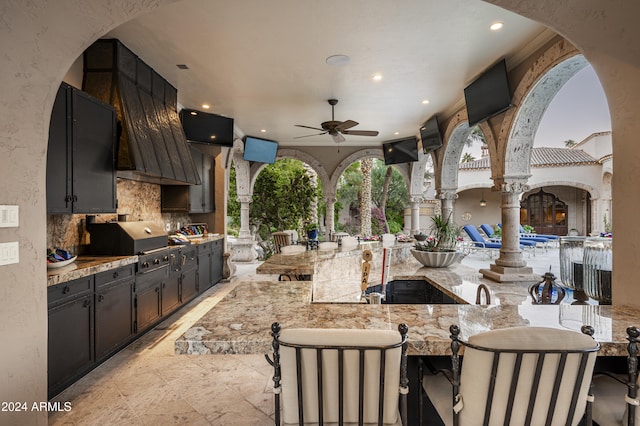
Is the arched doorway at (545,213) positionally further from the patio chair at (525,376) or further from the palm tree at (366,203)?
the patio chair at (525,376)

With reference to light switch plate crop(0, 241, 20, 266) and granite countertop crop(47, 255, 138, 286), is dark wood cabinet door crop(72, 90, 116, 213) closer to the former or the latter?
granite countertop crop(47, 255, 138, 286)

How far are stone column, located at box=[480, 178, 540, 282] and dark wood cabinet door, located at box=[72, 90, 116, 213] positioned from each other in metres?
4.44

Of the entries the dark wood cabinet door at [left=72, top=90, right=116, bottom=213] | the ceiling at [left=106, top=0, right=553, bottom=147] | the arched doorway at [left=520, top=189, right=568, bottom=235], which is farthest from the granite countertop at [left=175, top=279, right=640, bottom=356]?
the arched doorway at [left=520, top=189, right=568, bottom=235]

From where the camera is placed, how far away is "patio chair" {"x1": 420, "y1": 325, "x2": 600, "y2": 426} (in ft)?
3.22

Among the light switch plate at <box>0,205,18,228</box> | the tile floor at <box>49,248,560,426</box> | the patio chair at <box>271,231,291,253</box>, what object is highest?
the light switch plate at <box>0,205,18,228</box>

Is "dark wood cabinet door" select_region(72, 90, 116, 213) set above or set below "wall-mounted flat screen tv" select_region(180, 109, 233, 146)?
below

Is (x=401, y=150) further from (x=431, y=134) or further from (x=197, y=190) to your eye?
(x=197, y=190)

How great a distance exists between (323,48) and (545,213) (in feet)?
59.1

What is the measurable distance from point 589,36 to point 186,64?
382 cm

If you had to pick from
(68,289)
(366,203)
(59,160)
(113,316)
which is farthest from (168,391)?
(366,203)

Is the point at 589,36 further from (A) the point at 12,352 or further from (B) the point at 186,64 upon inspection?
(B) the point at 186,64

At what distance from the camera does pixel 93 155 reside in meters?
3.07

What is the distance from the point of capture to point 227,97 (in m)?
5.14

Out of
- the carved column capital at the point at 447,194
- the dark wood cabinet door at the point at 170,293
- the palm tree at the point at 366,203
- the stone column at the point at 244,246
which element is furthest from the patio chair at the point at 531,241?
the dark wood cabinet door at the point at 170,293
